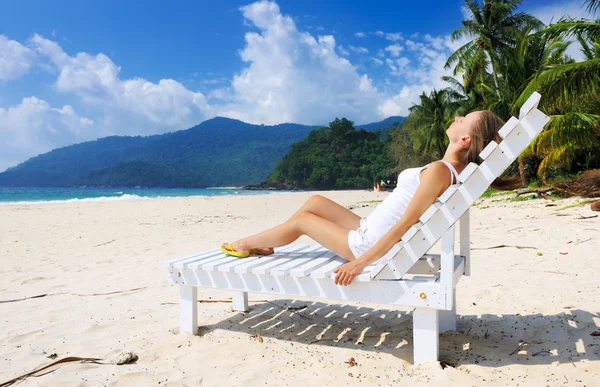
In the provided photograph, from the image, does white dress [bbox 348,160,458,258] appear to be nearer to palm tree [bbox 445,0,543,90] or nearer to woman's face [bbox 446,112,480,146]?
woman's face [bbox 446,112,480,146]

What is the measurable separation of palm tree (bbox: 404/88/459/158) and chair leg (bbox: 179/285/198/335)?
32375 millimetres

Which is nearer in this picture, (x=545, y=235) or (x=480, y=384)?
(x=480, y=384)

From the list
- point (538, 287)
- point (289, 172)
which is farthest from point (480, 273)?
point (289, 172)

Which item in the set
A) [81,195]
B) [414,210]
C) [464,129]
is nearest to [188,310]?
[414,210]

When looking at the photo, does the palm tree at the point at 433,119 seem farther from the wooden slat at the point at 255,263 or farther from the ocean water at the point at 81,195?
the wooden slat at the point at 255,263

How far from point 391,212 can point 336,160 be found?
74.4m

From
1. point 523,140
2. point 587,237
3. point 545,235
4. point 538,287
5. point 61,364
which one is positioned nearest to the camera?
point 523,140

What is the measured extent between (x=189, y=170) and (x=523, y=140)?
126 meters

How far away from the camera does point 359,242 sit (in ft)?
9.20

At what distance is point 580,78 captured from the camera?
11.0m

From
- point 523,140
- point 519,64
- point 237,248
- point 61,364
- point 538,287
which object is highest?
point 519,64

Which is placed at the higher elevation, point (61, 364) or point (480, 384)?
point (61, 364)

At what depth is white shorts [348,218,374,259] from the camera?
2779mm

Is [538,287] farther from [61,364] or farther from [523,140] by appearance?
[61,364]
